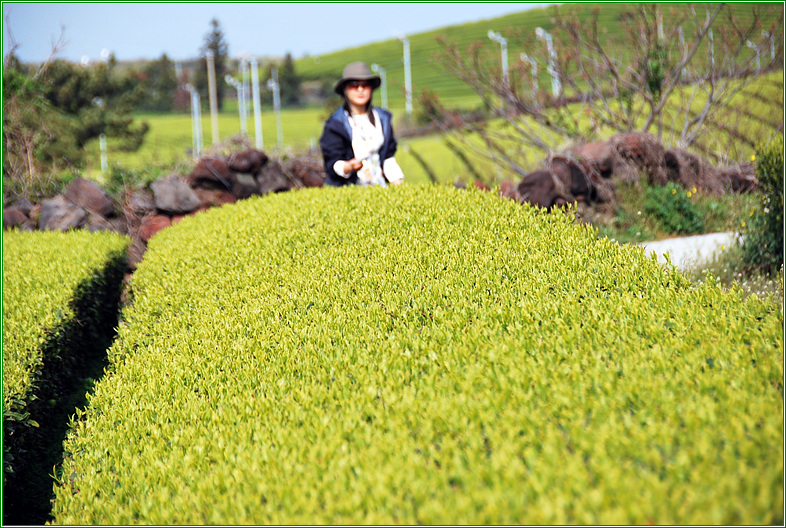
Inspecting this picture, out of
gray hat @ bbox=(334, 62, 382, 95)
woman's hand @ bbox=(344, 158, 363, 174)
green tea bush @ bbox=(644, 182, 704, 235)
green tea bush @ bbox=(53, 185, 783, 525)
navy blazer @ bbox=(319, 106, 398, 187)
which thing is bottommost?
green tea bush @ bbox=(644, 182, 704, 235)

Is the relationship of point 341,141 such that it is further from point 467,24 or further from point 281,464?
point 467,24

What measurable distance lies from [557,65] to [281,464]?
11.1 m

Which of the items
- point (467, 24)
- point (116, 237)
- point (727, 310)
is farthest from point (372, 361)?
point (467, 24)

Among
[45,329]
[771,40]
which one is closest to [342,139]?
[45,329]

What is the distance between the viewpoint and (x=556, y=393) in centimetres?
246

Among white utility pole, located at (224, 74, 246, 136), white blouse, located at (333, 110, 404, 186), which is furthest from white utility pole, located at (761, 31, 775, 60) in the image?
white utility pole, located at (224, 74, 246, 136)

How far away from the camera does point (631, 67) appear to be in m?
11.3

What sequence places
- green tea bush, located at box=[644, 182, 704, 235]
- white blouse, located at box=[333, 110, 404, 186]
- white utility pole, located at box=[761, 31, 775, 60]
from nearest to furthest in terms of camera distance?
white blouse, located at box=[333, 110, 404, 186], green tea bush, located at box=[644, 182, 704, 235], white utility pole, located at box=[761, 31, 775, 60]

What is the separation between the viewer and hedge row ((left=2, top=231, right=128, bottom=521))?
4062 mm

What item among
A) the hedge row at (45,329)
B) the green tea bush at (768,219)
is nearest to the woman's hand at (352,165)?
the hedge row at (45,329)

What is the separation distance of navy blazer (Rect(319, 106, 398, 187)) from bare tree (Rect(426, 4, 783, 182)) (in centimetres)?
508

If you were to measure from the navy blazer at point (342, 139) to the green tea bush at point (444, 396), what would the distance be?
2140mm

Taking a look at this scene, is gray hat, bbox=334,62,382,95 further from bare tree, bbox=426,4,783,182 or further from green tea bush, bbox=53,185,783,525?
bare tree, bbox=426,4,783,182

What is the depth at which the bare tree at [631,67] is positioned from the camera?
11.0 meters
